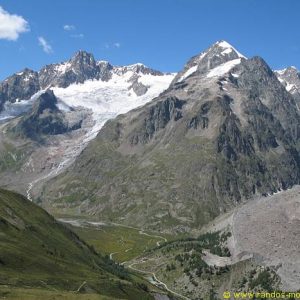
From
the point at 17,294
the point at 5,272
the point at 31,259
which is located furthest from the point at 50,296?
the point at 31,259

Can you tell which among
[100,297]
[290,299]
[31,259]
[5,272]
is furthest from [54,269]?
[290,299]

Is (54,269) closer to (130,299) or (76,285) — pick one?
(76,285)

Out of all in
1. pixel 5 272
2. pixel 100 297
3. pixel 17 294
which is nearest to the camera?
pixel 17 294

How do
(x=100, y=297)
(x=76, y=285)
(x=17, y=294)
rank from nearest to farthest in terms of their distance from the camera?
(x=17, y=294), (x=100, y=297), (x=76, y=285)

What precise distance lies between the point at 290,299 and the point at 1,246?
3965 inches

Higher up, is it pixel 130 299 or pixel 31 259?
pixel 31 259

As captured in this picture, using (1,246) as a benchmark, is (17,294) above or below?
below

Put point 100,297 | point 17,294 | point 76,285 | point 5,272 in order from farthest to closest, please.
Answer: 1. point 76,285
2. point 5,272
3. point 100,297
4. point 17,294

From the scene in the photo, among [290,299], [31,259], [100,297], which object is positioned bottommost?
[290,299]

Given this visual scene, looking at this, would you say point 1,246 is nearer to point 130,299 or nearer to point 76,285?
point 76,285

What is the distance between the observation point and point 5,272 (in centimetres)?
17362

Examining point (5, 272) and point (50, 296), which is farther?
point (5, 272)

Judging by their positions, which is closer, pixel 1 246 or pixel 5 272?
pixel 5 272

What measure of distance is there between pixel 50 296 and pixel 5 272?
2770 cm
